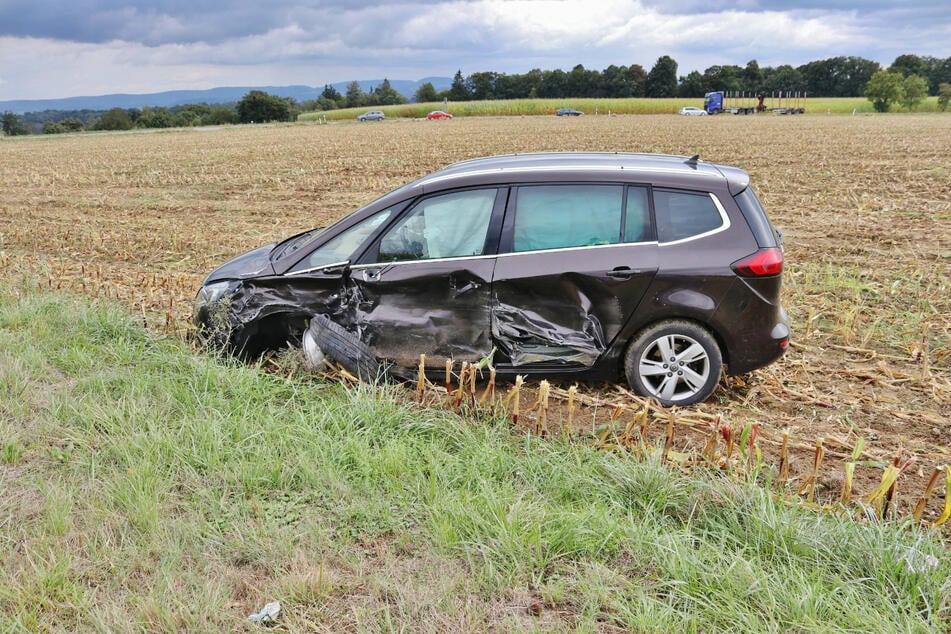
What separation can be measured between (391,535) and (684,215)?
307cm

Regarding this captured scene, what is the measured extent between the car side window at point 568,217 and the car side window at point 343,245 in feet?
3.41

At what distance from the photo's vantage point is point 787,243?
34.8ft

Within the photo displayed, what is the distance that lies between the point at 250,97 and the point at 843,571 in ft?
286

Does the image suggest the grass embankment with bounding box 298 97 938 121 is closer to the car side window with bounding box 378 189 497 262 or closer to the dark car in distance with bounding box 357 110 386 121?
the dark car in distance with bounding box 357 110 386 121

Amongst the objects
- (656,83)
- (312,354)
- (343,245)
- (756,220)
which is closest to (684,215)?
A: (756,220)

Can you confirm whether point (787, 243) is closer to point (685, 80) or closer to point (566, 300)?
point (566, 300)

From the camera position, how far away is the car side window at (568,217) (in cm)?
495

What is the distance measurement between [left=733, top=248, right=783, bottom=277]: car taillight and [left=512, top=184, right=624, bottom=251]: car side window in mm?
860

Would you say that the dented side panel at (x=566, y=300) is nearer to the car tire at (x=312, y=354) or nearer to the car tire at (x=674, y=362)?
the car tire at (x=674, y=362)

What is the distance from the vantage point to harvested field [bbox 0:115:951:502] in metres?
5.06

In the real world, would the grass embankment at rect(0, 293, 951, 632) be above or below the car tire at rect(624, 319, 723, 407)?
below

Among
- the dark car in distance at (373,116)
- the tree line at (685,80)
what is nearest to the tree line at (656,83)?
the tree line at (685,80)

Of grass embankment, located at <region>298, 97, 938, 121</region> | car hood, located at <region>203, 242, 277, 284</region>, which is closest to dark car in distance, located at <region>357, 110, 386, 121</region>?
grass embankment, located at <region>298, 97, 938, 121</region>

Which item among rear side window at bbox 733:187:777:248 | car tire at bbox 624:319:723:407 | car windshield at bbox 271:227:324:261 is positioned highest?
rear side window at bbox 733:187:777:248
